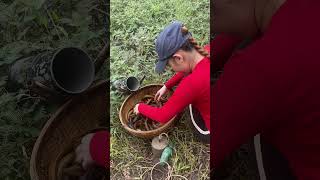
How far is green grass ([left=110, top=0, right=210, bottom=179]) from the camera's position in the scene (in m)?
0.86

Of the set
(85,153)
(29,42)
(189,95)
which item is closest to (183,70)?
(189,95)

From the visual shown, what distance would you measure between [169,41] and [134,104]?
0.97 ft

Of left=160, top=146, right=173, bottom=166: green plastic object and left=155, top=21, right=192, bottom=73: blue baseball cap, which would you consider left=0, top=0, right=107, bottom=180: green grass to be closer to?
left=160, top=146, right=173, bottom=166: green plastic object

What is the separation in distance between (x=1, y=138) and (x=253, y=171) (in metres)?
0.60

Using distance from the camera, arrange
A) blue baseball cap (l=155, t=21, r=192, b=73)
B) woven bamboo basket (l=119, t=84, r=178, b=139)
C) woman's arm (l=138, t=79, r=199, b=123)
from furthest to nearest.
A: woven bamboo basket (l=119, t=84, r=178, b=139) → woman's arm (l=138, t=79, r=199, b=123) → blue baseball cap (l=155, t=21, r=192, b=73)

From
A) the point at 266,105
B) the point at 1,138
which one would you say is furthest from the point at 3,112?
the point at 266,105

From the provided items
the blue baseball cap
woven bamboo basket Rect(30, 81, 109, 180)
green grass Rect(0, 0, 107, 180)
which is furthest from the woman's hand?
the blue baseball cap

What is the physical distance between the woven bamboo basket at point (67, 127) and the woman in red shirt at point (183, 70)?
15 centimetres

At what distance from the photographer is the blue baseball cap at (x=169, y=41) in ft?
2.25

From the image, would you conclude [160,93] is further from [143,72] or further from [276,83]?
[276,83]

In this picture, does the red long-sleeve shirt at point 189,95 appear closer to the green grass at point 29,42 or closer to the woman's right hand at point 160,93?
the woman's right hand at point 160,93

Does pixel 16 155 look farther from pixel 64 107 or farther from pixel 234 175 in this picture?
pixel 234 175

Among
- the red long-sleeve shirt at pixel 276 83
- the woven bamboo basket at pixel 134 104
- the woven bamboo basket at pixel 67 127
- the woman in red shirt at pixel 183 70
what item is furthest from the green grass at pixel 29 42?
the red long-sleeve shirt at pixel 276 83

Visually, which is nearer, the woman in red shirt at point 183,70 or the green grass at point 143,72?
the woman in red shirt at point 183,70
